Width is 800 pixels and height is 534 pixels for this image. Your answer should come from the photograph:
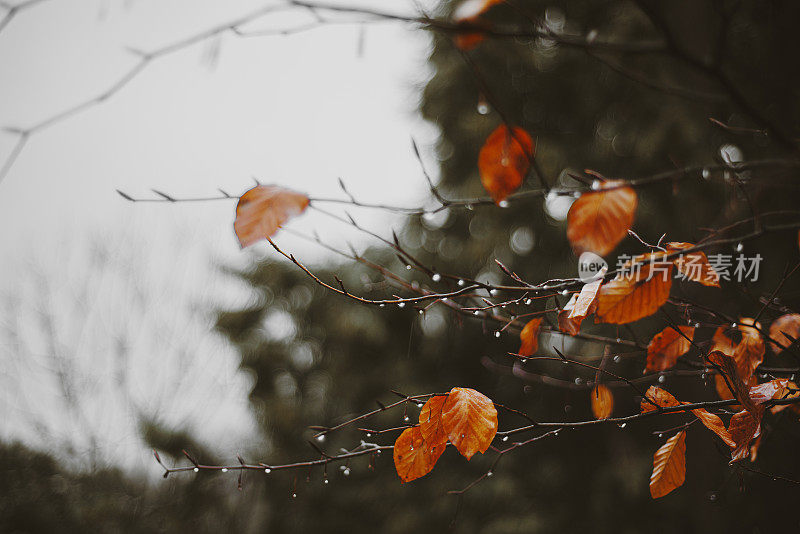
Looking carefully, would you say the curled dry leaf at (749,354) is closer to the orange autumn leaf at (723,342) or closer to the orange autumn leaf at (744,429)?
the orange autumn leaf at (723,342)

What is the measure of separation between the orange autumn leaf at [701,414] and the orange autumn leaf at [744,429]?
0.01 metres

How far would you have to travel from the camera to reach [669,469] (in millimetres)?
747

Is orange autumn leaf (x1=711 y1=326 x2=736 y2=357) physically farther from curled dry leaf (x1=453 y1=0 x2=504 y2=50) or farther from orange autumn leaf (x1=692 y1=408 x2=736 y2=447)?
curled dry leaf (x1=453 y1=0 x2=504 y2=50)

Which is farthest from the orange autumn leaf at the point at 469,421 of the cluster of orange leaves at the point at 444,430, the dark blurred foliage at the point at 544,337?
the dark blurred foliage at the point at 544,337

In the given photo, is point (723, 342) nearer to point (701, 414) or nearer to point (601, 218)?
point (701, 414)

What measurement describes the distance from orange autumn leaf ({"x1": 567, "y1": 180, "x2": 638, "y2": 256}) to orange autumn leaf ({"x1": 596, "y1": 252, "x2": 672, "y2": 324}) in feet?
0.18

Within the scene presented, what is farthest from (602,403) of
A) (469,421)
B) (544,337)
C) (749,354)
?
(544,337)

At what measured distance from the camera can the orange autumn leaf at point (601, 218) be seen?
0.61 metres

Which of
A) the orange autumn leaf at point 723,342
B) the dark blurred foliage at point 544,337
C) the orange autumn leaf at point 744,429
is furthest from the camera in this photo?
the dark blurred foliage at point 544,337

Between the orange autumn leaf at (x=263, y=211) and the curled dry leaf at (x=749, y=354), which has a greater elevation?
the orange autumn leaf at (x=263, y=211)

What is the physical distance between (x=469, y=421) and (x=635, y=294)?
287mm

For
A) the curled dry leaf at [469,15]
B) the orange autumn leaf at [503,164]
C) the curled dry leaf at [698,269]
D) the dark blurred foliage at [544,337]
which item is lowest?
the dark blurred foliage at [544,337]

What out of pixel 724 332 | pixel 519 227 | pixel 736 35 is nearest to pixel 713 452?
pixel 724 332

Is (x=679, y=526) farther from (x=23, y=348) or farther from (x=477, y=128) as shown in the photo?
(x=23, y=348)
